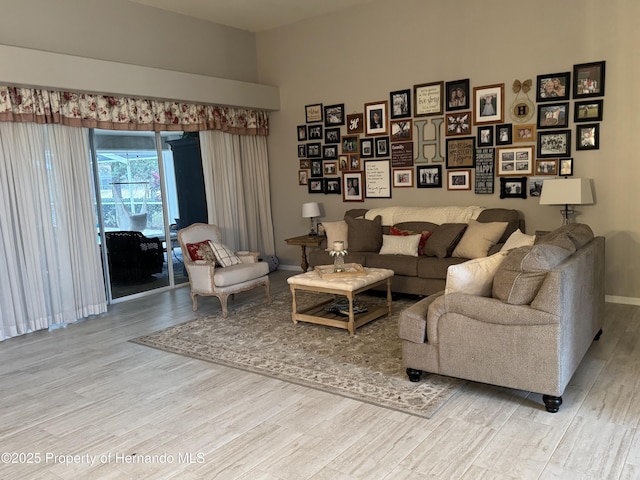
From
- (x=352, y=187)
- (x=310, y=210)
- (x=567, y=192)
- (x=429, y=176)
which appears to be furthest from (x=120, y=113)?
(x=567, y=192)

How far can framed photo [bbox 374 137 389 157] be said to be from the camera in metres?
6.52

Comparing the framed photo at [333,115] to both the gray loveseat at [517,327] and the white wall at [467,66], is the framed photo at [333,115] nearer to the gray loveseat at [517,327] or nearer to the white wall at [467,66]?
the white wall at [467,66]

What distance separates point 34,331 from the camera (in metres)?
5.15

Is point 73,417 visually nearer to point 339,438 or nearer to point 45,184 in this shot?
point 339,438

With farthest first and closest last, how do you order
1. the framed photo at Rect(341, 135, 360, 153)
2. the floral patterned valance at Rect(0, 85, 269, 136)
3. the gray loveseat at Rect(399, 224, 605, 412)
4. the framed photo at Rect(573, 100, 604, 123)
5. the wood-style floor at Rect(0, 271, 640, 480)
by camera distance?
1. the framed photo at Rect(341, 135, 360, 153)
2. the framed photo at Rect(573, 100, 604, 123)
3. the floral patterned valance at Rect(0, 85, 269, 136)
4. the gray loveseat at Rect(399, 224, 605, 412)
5. the wood-style floor at Rect(0, 271, 640, 480)

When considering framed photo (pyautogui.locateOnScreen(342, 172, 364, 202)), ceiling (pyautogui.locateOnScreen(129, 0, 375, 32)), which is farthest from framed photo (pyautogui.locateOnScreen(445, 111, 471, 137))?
ceiling (pyautogui.locateOnScreen(129, 0, 375, 32))

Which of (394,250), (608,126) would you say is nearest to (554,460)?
(394,250)

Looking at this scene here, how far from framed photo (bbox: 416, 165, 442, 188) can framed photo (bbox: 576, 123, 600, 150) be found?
151 centimetres

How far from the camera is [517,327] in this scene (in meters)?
2.96

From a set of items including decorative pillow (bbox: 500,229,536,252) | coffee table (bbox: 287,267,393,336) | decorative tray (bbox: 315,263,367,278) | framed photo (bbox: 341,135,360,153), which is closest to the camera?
decorative pillow (bbox: 500,229,536,252)

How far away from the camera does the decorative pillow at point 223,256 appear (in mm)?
5738

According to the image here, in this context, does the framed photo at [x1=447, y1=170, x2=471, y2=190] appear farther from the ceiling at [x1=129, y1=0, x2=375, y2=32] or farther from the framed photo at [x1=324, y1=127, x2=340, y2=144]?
the ceiling at [x1=129, y1=0, x2=375, y2=32]

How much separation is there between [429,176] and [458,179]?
0.37 m

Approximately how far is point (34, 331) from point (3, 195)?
1.36 meters
